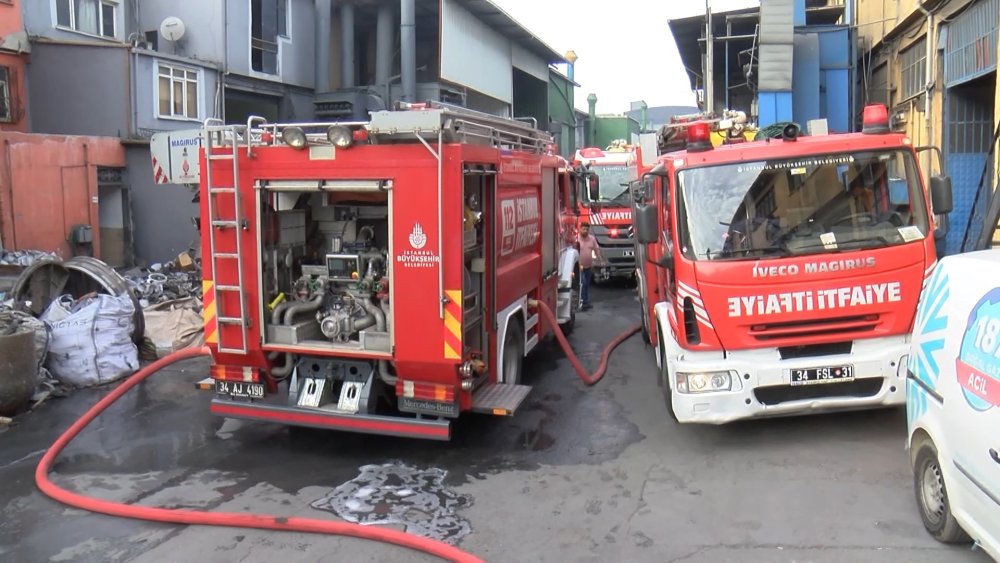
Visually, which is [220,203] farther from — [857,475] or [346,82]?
[346,82]

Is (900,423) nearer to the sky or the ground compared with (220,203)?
nearer to the ground

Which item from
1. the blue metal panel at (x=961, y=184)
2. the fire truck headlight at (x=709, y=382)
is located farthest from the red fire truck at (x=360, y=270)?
the blue metal panel at (x=961, y=184)

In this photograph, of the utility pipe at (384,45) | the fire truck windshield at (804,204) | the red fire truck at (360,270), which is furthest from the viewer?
the utility pipe at (384,45)

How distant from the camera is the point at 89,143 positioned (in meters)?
16.1

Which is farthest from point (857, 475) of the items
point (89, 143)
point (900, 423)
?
point (89, 143)

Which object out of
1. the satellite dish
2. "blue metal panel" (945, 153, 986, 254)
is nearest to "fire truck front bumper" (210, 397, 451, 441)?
"blue metal panel" (945, 153, 986, 254)

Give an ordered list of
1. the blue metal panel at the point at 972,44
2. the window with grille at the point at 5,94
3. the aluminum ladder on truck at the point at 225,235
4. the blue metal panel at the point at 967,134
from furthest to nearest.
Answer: the window with grille at the point at 5,94, the blue metal panel at the point at 967,134, the blue metal panel at the point at 972,44, the aluminum ladder on truck at the point at 225,235

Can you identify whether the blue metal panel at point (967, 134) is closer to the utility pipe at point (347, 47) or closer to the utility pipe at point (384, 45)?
the utility pipe at point (384, 45)

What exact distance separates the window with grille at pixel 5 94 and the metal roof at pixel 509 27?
1160 centimetres

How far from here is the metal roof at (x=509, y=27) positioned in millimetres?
24391

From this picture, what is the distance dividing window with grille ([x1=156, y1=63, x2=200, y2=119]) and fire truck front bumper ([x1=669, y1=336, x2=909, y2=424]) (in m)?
16.1

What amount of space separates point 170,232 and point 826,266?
50.2 feet

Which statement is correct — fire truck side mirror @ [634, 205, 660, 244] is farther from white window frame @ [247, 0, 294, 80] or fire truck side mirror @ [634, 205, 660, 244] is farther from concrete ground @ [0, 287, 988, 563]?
white window frame @ [247, 0, 294, 80]

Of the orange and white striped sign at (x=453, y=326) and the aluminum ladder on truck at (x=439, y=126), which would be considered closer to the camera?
the aluminum ladder on truck at (x=439, y=126)
